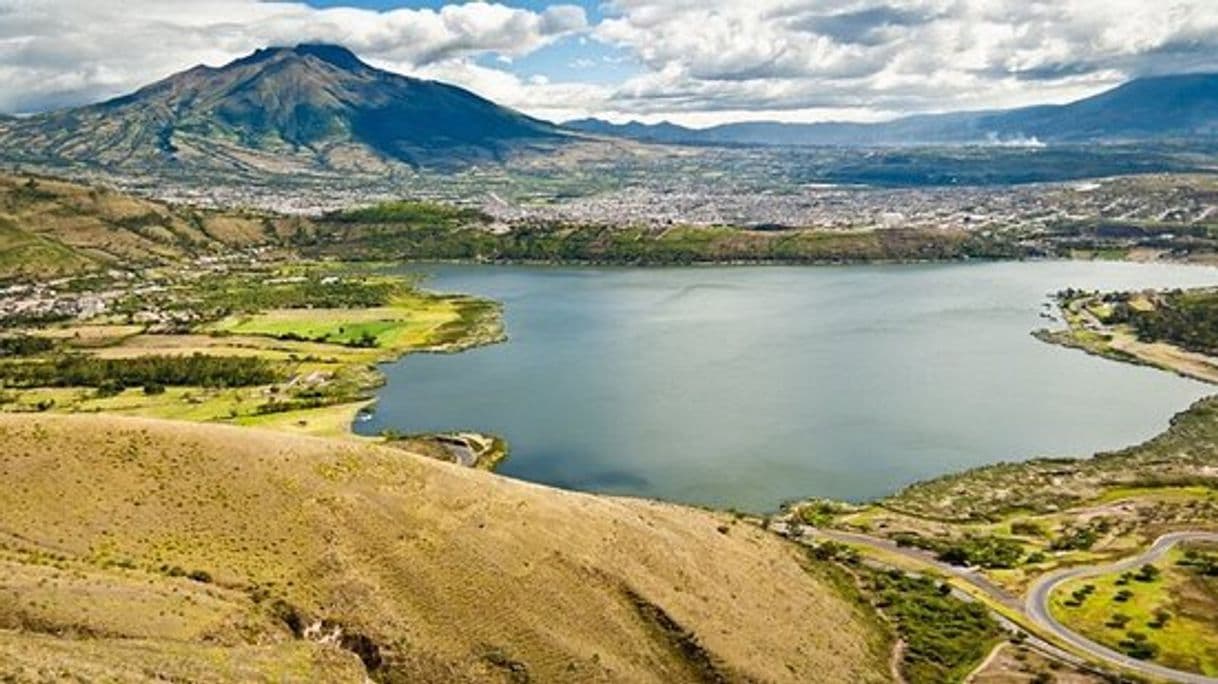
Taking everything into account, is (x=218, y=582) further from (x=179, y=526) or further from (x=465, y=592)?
(x=465, y=592)

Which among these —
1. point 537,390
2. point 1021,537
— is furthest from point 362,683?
point 537,390

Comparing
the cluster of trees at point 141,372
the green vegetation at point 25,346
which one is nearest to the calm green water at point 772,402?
the cluster of trees at point 141,372

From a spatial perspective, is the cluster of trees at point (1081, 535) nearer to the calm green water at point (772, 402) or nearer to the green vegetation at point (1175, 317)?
the calm green water at point (772, 402)

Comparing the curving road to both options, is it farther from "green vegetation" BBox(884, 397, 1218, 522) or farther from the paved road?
"green vegetation" BBox(884, 397, 1218, 522)

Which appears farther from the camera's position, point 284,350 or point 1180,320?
point 1180,320

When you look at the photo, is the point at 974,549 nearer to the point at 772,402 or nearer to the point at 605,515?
the point at 605,515

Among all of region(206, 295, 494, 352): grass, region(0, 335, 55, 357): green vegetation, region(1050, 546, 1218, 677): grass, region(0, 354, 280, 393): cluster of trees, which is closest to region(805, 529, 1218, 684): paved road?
region(1050, 546, 1218, 677): grass

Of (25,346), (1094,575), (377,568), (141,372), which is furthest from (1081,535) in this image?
(25,346)
